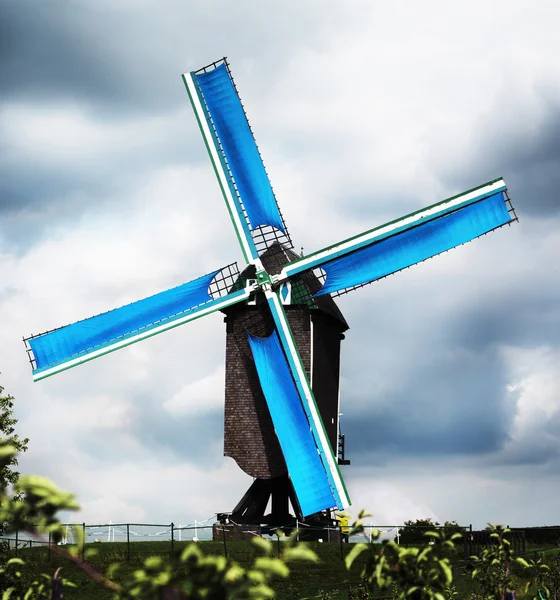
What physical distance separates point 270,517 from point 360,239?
974cm

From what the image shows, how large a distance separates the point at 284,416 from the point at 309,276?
15.3 ft

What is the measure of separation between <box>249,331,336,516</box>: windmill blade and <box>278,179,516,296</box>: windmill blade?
8.41 ft

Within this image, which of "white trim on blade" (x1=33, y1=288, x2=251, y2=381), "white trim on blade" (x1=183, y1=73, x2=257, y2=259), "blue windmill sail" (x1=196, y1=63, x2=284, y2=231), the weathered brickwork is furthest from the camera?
"blue windmill sail" (x1=196, y1=63, x2=284, y2=231)

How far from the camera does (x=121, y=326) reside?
27.1 m

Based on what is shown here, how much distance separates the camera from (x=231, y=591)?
5.39 m

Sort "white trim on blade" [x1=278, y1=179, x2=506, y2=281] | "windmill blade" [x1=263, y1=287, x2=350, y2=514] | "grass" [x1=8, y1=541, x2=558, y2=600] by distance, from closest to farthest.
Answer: "grass" [x1=8, y1=541, x2=558, y2=600]
"windmill blade" [x1=263, y1=287, x2=350, y2=514]
"white trim on blade" [x1=278, y1=179, x2=506, y2=281]

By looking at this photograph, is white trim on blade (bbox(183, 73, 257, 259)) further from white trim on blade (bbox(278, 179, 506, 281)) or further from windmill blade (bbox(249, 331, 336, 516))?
windmill blade (bbox(249, 331, 336, 516))

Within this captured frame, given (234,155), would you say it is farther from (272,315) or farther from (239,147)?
(272,315)

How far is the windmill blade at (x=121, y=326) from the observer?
26844 mm

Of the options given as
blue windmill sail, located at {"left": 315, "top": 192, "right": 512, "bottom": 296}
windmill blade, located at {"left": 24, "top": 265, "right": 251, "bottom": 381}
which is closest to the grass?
windmill blade, located at {"left": 24, "top": 265, "right": 251, "bottom": 381}

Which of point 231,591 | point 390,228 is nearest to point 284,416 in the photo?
point 390,228

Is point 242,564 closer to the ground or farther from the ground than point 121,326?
closer to the ground

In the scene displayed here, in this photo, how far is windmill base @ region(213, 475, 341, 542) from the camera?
27359 millimetres

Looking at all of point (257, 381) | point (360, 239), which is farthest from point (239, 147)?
point (257, 381)
